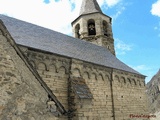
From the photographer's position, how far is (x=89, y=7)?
702 inches

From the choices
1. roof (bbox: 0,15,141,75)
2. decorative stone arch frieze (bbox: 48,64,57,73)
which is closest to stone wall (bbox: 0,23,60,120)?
decorative stone arch frieze (bbox: 48,64,57,73)

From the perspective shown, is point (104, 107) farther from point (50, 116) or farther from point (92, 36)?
point (92, 36)

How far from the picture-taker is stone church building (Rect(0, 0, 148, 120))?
12.9 ft

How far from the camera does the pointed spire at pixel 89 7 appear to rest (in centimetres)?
1735

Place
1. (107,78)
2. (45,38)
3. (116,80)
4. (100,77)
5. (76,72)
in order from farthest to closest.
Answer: (116,80) → (107,78) → (45,38) → (100,77) → (76,72)

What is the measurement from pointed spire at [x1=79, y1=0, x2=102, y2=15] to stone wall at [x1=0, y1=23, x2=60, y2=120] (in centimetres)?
1395

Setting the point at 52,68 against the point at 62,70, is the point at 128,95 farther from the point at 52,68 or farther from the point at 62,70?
the point at 52,68

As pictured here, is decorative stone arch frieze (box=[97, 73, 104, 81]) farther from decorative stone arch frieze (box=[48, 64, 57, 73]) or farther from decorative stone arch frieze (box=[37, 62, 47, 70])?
decorative stone arch frieze (box=[37, 62, 47, 70])

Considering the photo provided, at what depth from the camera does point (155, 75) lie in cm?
4691

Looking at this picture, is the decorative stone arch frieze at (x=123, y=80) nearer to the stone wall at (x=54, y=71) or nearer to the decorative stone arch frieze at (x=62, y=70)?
the stone wall at (x=54, y=71)

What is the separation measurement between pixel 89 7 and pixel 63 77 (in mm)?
10949

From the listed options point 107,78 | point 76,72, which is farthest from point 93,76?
point 76,72

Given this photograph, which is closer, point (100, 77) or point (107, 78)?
point (100, 77)

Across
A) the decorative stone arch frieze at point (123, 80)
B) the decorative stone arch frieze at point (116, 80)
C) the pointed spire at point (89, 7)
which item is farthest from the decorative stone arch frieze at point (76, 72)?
the pointed spire at point (89, 7)
